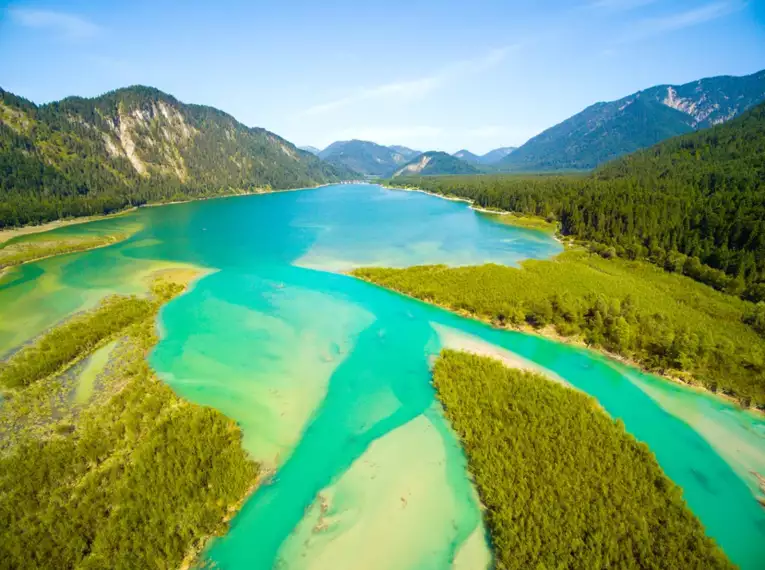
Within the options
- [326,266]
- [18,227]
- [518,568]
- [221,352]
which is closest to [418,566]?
[518,568]

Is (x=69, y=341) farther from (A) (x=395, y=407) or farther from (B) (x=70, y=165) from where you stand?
(B) (x=70, y=165)

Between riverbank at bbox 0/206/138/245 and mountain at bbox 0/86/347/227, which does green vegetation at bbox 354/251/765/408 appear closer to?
riverbank at bbox 0/206/138/245

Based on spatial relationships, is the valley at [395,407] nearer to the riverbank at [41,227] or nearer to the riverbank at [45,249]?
the riverbank at [45,249]

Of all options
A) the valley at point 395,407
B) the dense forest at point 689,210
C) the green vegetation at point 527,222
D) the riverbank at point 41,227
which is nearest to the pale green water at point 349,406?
the valley at point 395,407

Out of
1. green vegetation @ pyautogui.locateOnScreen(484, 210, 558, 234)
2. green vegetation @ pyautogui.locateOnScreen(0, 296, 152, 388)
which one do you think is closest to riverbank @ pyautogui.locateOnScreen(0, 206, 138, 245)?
green vegetation @ pyautogui.locateOnScreen(0, 296, 152, 388)

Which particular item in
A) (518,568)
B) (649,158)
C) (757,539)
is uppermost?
(649,158)

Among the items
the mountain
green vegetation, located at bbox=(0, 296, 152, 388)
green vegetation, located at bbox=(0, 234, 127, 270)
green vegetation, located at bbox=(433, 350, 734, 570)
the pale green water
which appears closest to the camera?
green vegetation, located at bbox=(433, 350, 734, 570)

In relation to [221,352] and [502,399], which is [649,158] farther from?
[221,352]
